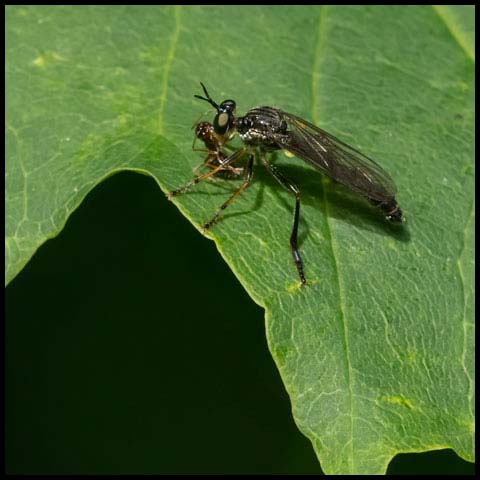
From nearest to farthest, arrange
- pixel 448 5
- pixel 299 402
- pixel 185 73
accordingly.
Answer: pixel 299 402
pixel 185 73
pixel 448 5

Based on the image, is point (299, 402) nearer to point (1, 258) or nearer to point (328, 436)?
point (328, 436)

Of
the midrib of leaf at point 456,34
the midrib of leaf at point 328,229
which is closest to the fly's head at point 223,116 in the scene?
the midrib of leaf at point 328,229

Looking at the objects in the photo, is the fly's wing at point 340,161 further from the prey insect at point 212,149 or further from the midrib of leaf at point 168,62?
the midrib of leaf at point 168,62

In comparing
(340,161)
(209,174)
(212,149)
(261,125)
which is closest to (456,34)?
(340,161)

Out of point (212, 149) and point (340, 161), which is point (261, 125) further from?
point (340, 161)

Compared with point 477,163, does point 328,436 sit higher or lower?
lower

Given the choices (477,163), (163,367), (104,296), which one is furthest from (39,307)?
(477,163)

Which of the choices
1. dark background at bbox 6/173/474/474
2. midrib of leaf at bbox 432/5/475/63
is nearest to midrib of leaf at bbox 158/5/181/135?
dark background at bbox 6/173/474/474
